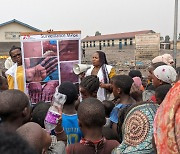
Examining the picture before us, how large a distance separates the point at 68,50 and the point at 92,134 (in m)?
2.02

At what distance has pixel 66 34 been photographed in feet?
12.6

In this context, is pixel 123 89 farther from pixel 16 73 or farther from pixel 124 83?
pixel 16 73

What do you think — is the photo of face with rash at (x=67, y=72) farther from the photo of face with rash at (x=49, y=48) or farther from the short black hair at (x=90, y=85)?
the short black hair at (x=90, y=85)

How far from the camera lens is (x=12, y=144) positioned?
736 mm

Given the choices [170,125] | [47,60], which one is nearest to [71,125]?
[170,125]

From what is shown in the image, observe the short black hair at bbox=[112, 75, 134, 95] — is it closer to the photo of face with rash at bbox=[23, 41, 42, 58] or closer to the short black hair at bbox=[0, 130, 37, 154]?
the photo of face with rash at bbox=[23, 41, 42, 58]

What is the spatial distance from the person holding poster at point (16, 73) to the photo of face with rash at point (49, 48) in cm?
47

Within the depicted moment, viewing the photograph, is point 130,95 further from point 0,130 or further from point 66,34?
point 0,130

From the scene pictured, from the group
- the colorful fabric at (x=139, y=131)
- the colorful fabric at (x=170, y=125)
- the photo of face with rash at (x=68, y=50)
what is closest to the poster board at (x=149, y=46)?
the photo of face with rash at (x=68, y=50)

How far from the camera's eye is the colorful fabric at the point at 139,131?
5.56 ft

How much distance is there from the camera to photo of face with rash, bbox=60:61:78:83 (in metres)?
3.81

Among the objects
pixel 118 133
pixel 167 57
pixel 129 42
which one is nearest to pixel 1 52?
pixel 129 42

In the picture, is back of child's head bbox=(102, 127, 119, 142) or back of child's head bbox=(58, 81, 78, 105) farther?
back of child's head bbox=(58, 81, 78, 105)

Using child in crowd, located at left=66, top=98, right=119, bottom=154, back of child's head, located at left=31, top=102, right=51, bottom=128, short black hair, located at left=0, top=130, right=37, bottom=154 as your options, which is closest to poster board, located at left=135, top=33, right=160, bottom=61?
back of child's head, located at left=31, top=102, right=51, bottom=128
